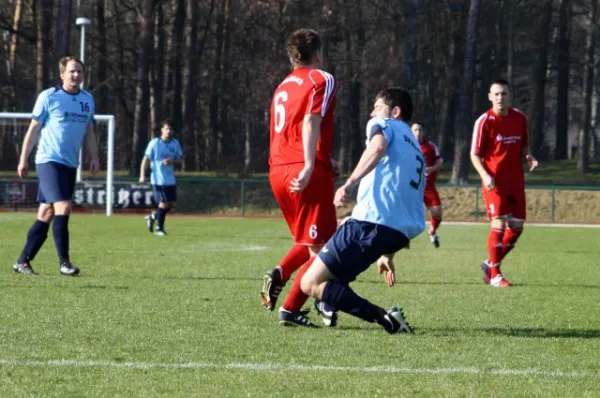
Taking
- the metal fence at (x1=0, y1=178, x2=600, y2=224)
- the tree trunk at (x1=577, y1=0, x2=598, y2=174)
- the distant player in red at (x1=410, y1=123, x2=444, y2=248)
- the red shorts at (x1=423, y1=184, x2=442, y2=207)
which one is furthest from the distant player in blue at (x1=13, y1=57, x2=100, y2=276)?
the tree trunk at (x1=577, y1=0, x2=598, y2=174)

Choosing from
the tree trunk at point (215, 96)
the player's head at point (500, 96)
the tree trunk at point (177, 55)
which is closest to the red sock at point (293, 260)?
the player's head at point (500, 96)

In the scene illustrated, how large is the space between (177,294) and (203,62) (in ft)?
139

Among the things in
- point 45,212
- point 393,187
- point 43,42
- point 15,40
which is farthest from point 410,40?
point 393,187

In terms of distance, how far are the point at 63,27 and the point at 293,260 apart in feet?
96.9

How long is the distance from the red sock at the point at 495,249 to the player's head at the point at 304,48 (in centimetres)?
461

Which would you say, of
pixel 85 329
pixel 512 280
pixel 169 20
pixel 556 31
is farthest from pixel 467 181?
pixel 85 329

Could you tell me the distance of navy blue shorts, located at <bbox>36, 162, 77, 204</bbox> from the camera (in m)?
11.0

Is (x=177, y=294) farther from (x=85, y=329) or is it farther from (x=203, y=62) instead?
(x=203, y=62)

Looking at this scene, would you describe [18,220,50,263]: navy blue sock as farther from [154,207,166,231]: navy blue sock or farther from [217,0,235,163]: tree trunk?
[217,0,235,163]: tree trunk

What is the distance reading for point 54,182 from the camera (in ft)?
36.2

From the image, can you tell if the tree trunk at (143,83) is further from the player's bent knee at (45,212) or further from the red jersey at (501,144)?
the red jersey at (501,144)

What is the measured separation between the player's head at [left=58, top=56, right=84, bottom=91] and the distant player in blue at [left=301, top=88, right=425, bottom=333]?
4.89 meters

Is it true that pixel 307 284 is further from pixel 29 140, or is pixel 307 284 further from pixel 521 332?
pixel 29 140

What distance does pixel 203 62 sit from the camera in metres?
51.4
